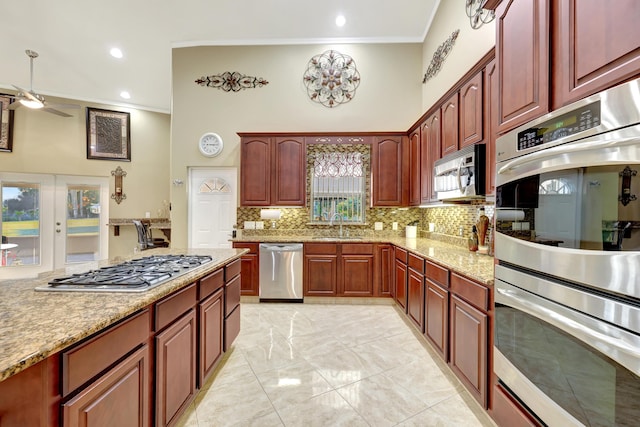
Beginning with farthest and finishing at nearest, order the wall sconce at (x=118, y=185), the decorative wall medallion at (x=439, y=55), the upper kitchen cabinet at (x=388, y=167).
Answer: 1. the wall sconce at (x=118, y=185)
2. the upper kitchen cabinet at (x=388, y=167)
3. the decorative wall medallion at (x=439, y=55)

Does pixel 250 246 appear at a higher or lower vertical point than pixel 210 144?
lower

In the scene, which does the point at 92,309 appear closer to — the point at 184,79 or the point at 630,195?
the point at 630,195

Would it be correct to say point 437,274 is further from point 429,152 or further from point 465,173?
point 429,152

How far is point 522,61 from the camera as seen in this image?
1.37m

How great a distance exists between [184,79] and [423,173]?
4188mm

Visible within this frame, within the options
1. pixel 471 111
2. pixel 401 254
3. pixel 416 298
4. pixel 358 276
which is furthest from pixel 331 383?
pixel 471 111

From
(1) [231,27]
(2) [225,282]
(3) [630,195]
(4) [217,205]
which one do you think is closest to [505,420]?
(3) [630,195]

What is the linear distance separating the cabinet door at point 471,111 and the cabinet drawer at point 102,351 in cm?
260

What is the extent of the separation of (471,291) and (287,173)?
298 cm

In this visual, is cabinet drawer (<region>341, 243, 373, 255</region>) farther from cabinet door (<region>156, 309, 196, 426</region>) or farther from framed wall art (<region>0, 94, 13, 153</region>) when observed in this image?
framed wall art (<region>0, 94, 13, 153</region>)

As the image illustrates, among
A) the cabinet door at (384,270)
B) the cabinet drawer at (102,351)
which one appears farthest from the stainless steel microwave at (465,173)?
the cabinet drawer at (102,351)

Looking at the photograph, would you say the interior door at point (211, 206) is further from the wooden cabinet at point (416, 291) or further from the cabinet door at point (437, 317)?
the cabinet door at point (437, 317)

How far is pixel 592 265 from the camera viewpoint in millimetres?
930

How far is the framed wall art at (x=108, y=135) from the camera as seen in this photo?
598 centimetres
